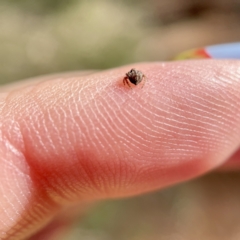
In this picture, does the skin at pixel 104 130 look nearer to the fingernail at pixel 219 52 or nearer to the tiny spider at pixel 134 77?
the tiny spider at pixel 134 77

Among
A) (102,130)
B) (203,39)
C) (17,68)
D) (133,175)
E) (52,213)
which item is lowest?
(52,213)

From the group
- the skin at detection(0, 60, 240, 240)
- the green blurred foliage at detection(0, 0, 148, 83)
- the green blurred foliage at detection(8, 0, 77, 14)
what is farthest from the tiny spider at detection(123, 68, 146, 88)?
the green blurred foliage at detection(8, 0, 77, 14)

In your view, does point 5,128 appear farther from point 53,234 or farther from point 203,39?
point 203,39

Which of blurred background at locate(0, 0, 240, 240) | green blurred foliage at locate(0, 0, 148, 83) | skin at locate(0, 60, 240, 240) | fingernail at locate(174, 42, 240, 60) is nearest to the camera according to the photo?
skin at locate(0, 60, 240, 240)

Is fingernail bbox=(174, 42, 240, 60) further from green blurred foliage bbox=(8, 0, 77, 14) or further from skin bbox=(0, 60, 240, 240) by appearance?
green blurred foliage bbox=(8, 0, 77, 14)

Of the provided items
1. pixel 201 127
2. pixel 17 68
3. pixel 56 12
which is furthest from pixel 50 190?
pixel 56 12

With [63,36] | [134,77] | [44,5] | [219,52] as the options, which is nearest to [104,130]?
[134,77]

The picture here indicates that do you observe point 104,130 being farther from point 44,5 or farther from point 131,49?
point 44,5
